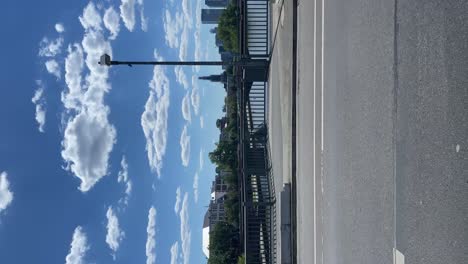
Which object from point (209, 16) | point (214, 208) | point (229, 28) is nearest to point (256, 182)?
point (229, 28)

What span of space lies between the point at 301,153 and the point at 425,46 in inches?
321

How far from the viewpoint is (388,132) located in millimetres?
7988

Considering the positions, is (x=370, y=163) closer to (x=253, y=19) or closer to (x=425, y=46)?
(x=425, y=46)

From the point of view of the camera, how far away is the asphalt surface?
5930mm

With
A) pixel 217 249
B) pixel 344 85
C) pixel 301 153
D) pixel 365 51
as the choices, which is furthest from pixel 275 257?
pixel 217 249

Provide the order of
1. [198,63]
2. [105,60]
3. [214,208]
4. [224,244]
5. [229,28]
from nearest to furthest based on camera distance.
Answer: [105,60] → [198,63] → [224,244] → [229,28] → [214,208]

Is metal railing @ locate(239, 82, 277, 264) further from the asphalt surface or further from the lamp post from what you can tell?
the asphalt surface

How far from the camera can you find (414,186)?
6.85 metres

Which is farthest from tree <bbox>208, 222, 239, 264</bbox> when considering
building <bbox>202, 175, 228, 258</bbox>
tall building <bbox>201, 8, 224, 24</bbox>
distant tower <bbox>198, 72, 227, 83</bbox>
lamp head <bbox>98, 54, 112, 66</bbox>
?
tall building <bbox>201, 8, 224, 24</bbox>

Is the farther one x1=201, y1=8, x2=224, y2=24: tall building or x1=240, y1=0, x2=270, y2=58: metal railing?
x1=201, y1=8, x2=224, y2=24: tall building

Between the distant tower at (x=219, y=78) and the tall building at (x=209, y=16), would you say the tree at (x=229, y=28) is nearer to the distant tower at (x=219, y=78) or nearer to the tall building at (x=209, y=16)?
the distant tower at (x=219, y=78)

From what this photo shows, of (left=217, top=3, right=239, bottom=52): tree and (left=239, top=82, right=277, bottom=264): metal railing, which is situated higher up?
(left=217, top=3, right=239, bottom=52): tree

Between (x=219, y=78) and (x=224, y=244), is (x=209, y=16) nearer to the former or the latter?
(x=219, y=78)

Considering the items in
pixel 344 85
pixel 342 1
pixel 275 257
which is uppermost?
pixel 342 1
